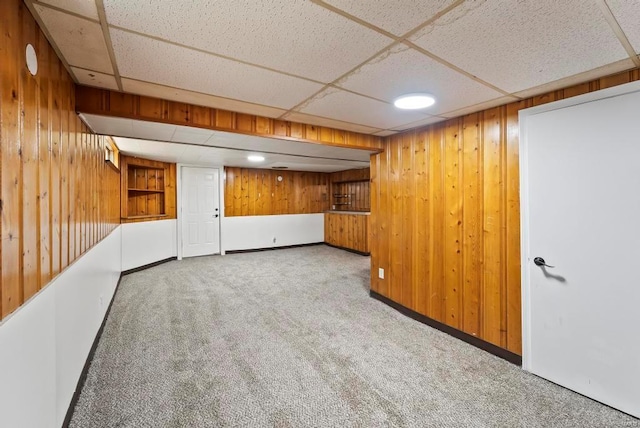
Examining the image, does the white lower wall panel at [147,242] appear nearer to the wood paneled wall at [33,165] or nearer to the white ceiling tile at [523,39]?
the wood paneled wall at [33,165]

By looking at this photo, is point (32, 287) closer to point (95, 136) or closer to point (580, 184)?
point (95, 136)

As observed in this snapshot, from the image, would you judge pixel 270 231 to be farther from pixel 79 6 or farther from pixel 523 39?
pixel 523 39

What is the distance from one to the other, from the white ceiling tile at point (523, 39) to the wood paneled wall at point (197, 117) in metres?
1.67

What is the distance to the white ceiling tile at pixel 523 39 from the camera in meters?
1.19

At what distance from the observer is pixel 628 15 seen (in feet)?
3.98

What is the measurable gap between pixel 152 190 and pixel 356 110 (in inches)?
190

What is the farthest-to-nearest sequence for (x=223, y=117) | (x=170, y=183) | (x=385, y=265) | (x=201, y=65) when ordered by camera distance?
(x=170, y=183)
(x=385, y=265)
(x=223, y=117)
(x=201, y=65)

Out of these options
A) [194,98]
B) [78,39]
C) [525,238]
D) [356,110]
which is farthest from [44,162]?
[525,238]

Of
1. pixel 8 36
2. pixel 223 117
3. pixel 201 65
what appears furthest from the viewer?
pixel 223 117

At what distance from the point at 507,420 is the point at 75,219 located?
3.09 metres

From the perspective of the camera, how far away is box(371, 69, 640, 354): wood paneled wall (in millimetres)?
2320

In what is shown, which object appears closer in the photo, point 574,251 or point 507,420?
point 507,420

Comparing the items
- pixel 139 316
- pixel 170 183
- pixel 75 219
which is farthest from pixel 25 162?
pixel 170 183

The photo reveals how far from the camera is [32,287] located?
123 cm
